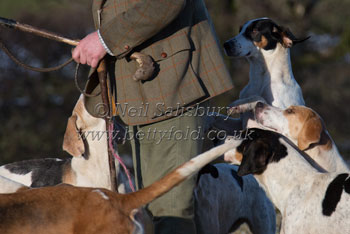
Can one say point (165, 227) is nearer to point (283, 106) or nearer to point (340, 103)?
point (283, 106)

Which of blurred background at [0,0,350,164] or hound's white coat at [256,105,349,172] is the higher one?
blurred background at [0,0,350,164]

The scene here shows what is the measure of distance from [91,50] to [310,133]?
2005mm

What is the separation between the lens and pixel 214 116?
5371 millimetres

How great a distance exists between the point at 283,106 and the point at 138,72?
2.12 meters

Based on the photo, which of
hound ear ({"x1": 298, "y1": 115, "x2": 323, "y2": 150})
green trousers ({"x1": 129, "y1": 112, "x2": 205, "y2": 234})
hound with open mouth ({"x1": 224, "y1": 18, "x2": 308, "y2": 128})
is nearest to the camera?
green trousers ({"x1": 129, "y1": 112, "x2": 205, "y2": 234})

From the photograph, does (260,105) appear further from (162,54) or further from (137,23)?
(137,23)

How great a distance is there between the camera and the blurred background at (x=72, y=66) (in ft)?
56.6

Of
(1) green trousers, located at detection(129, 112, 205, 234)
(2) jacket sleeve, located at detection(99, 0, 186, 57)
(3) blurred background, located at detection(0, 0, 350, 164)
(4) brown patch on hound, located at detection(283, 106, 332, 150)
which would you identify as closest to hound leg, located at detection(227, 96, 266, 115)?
(4) brown patch on hound, located at detection(283, 106, 332, 150)

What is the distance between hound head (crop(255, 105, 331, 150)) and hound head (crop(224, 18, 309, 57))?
0.96m

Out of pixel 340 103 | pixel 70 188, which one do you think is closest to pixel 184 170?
pixel 70 188

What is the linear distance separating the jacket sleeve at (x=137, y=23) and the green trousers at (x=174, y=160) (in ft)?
1.82

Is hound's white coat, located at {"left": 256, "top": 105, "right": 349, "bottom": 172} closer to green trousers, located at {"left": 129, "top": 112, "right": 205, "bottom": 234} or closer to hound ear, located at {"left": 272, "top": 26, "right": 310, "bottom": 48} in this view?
hound ear, located at {"left": 272, "top": 26, "right": 310, "bottom": 48}

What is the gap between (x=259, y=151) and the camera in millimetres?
4770

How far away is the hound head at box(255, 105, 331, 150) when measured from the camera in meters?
5.05
